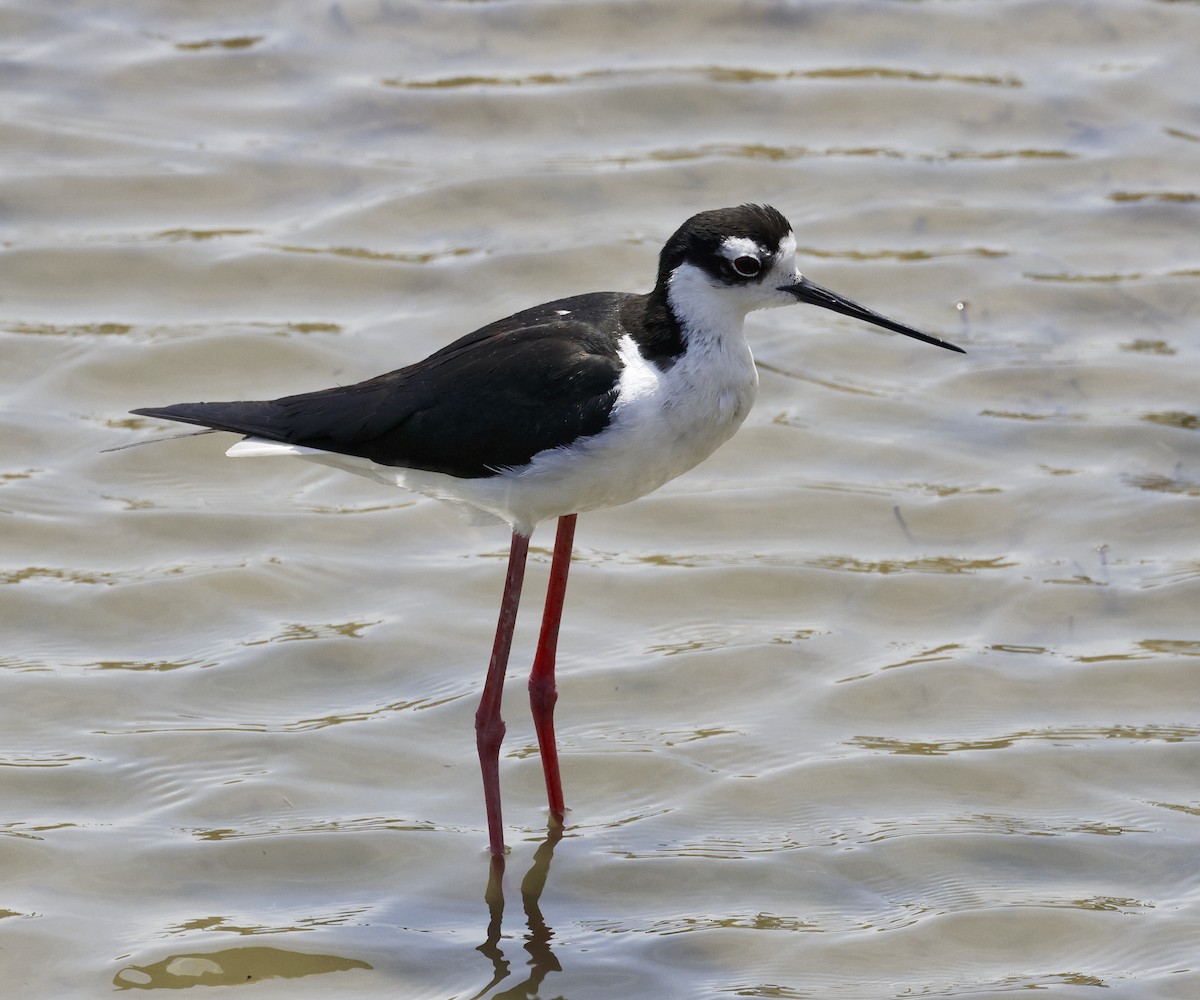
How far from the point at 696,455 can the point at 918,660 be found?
137cm

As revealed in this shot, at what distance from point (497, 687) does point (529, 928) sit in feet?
2.46

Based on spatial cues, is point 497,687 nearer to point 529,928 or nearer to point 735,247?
point 529,928

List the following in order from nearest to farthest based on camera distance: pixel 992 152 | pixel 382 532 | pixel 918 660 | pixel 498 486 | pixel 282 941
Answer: pixel 282 941, pixel 498 486, pixel 918 660, pixel 382 532, pixel 992 152

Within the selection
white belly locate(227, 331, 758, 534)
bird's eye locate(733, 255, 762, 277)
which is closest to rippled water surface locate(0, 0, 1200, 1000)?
white belly locate(227, 331, 758, 534)

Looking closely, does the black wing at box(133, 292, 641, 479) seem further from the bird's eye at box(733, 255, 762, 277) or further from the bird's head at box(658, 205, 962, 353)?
the bird's eye at box(733, 255, 762, 277)

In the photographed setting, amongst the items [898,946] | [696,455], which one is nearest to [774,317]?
[696,455]

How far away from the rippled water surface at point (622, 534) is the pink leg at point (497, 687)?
0.67 feet

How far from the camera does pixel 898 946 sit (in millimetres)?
5082

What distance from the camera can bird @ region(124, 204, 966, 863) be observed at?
5254 mm

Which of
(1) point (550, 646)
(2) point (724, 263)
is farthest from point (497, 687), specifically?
(2) point (724, 263)

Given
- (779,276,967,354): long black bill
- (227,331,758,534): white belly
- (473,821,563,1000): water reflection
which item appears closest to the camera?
(473,821,563,1000): water reflection

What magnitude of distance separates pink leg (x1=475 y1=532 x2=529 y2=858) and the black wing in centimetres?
32

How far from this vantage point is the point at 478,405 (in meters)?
5.38

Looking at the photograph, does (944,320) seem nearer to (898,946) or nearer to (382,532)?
(382,532)
